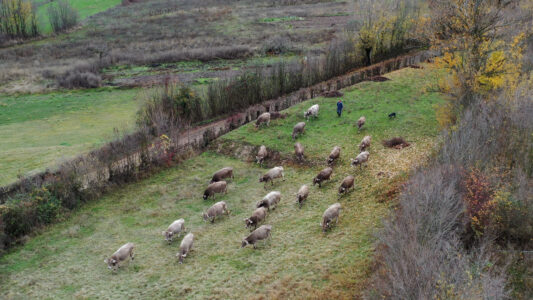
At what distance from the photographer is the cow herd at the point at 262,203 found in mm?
17875

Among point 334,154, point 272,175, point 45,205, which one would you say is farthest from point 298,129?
point 45,205

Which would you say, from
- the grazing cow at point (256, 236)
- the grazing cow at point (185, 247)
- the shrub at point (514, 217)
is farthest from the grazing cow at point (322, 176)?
the shrub at point (514, 217)

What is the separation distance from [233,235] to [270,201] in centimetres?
288

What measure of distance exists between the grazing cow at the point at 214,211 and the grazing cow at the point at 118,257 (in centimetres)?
430

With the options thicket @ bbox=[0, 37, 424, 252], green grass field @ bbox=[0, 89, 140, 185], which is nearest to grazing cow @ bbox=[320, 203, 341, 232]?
thicket @ bbox=[0, 37, 424, 252]

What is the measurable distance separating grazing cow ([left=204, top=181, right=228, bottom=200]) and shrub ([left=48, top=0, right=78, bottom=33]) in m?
88.3

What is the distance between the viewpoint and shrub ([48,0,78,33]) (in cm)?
9324

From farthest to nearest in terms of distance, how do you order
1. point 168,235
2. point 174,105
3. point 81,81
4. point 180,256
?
→ point 81,81
point 174,105
point 168,235
point 180,256

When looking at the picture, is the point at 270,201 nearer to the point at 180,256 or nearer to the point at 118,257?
the point at 180,256

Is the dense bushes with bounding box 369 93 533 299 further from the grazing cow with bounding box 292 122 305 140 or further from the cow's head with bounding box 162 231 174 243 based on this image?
the grazing cow with bounding box 292 122 305 140

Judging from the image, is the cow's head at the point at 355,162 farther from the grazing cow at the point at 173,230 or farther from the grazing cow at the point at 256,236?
the grazing cow at the point at 173,230

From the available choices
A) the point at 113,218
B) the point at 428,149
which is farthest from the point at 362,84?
the point at 113,218

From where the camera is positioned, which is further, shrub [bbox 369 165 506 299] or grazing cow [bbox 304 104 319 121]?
Result: grazing cow [bbox 304 104 319 121]

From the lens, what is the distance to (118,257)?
57.9ft
